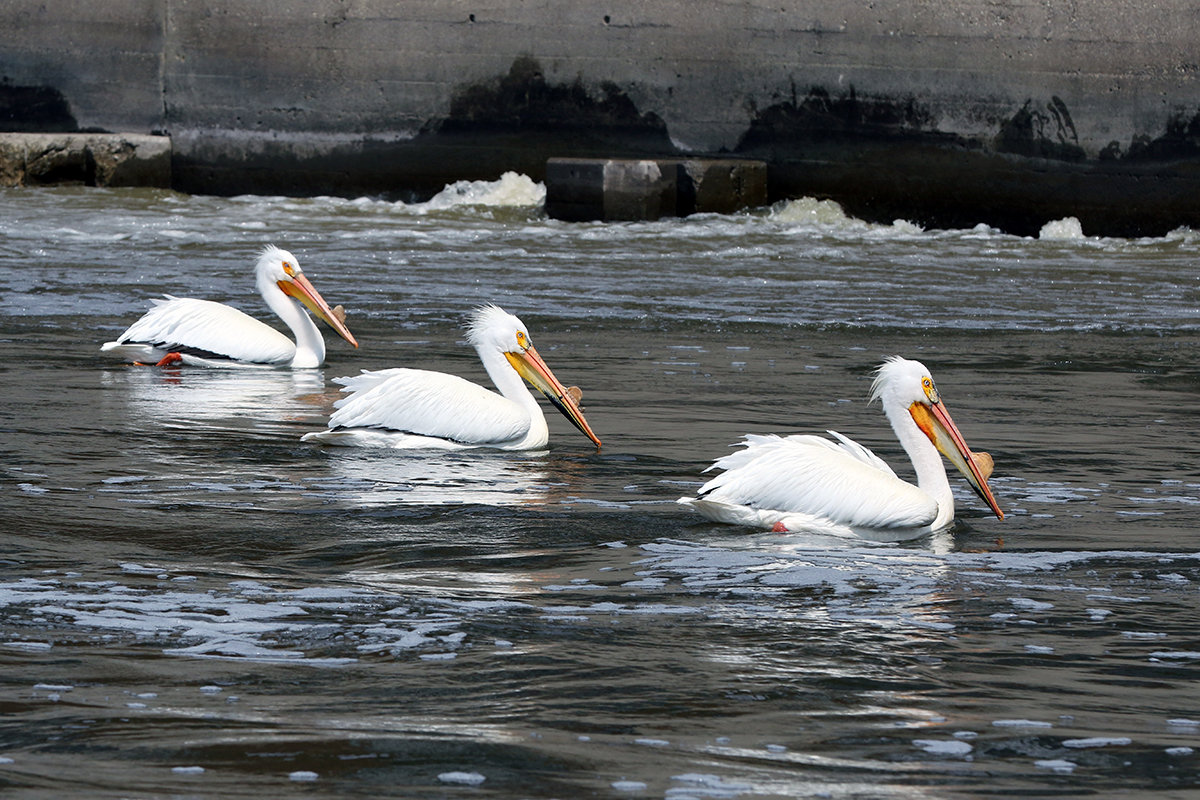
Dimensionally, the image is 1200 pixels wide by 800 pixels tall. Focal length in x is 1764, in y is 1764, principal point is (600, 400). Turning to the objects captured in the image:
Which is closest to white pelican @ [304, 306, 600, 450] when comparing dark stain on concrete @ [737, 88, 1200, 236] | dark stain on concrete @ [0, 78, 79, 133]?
dark stain on concrete @ [737, 88, 1200, 236]

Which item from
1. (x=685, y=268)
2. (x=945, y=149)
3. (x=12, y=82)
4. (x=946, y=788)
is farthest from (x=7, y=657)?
(x=12, y=82)

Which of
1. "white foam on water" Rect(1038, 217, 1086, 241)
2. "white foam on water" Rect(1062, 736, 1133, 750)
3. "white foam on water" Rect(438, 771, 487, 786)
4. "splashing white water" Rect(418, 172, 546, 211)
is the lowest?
"white foam on water" Rect(1062, 736, 1133, 750)

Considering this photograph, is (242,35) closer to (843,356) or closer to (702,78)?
(702,78)

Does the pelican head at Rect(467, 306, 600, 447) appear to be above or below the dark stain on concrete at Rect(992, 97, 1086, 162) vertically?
below

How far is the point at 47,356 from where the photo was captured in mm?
9297

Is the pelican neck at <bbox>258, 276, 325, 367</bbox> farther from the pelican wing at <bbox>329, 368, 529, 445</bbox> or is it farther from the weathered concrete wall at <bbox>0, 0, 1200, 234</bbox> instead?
the weathered concrete wall at <bbox>0, 0, 1200, 234</bbox>

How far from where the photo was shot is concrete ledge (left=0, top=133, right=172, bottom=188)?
20.6 meters

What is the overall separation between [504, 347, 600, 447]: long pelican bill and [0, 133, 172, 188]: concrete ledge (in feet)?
48.1

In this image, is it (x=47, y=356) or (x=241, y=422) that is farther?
(x=47, y=356)

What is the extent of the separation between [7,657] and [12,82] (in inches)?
764

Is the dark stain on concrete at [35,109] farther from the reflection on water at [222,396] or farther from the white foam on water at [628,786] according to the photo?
the white foam on water at [628,786]

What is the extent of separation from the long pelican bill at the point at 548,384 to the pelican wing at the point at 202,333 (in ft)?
7.96

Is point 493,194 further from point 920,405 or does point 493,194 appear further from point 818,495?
point 818,495

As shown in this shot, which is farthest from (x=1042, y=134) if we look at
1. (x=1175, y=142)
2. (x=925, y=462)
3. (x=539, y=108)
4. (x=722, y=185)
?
(x=925, y=462)
